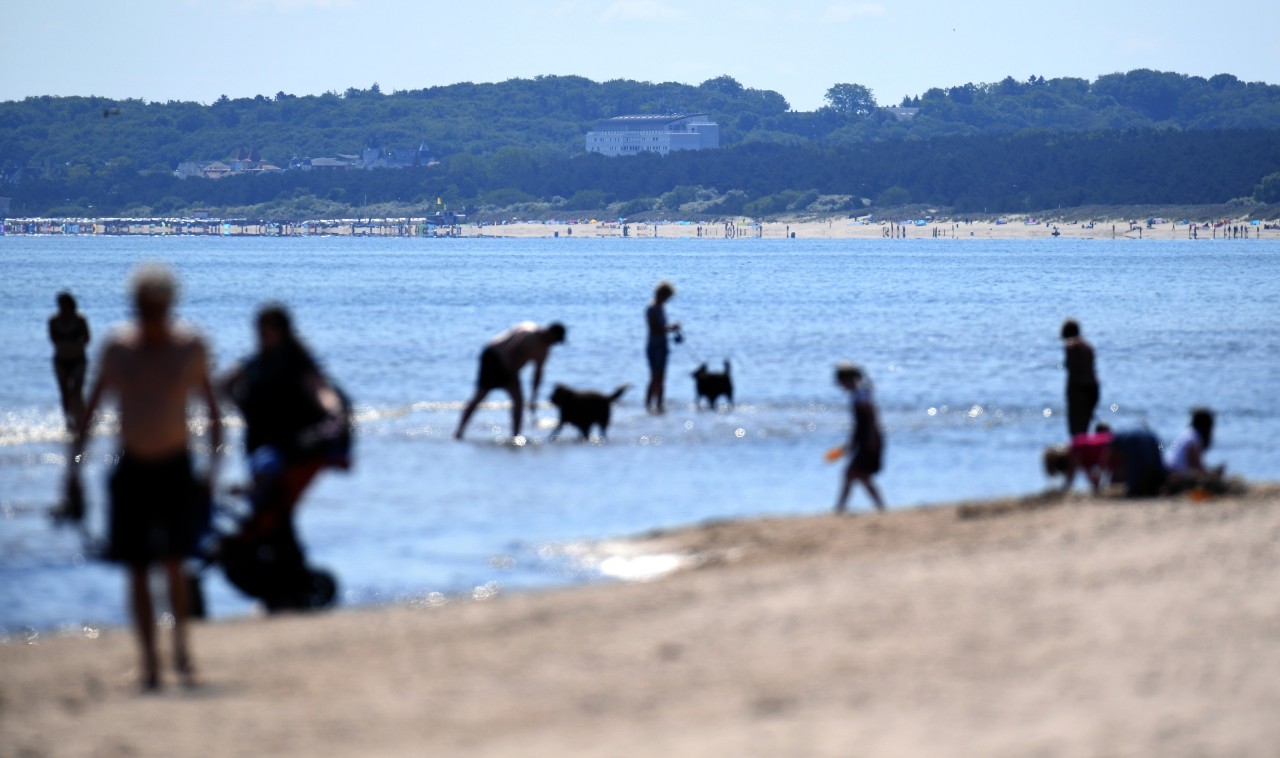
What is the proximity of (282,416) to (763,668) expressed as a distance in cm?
264

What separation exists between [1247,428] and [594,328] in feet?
82.9

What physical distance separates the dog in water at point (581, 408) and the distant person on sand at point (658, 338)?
1.77m

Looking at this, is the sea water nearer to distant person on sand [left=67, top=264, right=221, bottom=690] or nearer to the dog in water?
the dog in water

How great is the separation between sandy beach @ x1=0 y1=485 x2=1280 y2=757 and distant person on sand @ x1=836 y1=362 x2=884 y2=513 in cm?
216

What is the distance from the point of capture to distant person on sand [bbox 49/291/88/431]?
16.9 meters

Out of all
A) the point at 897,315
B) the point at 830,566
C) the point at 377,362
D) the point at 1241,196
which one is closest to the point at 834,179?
the point at 1241,196

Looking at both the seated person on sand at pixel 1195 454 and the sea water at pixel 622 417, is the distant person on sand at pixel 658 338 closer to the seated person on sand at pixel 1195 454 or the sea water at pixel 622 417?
the sea water at pixel 622 417

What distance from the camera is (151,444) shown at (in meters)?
6.66

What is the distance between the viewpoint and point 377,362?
30859 millimetres

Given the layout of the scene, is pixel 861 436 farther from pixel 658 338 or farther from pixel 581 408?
pixel 658 338

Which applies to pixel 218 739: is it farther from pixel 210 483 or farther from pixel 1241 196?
pixel 1241 196

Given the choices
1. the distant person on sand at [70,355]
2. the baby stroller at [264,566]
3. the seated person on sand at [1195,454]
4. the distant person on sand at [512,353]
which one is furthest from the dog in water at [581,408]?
the baby stroller at [264,566]

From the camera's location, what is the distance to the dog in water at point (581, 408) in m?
17.1

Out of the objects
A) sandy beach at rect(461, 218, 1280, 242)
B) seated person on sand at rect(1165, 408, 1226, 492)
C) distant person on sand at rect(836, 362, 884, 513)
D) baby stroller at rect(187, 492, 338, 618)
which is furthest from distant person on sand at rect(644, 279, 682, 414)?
sandy beach at rect(461, 218, 1280, 242)
